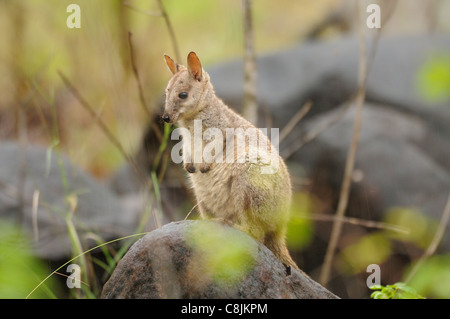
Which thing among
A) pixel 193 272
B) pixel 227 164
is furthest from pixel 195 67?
pixel 193 272

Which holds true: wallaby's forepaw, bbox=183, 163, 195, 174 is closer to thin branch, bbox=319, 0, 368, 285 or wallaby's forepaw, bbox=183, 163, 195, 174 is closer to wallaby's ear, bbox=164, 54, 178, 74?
wallaby's ear, bbox=164, 54, 178, 74

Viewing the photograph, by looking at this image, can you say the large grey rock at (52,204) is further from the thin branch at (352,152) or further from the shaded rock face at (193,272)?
the shaded rock face at (193,272)

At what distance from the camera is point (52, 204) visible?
8734mm

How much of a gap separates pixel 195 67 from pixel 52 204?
506 cm

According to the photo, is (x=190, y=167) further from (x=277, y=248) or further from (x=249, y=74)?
(x=249, y=74)

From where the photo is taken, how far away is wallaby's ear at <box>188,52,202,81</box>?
447 cm

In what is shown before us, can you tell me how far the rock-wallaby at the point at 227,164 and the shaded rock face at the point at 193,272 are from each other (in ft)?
1.72

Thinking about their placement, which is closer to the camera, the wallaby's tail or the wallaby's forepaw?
the wallaby's tail

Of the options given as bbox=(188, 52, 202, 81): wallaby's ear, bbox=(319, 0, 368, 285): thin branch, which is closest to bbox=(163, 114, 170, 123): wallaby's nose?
bbox=(188, 52, 202, 81): wallaby's ear

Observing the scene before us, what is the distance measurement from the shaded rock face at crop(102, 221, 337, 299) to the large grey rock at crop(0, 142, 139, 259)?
11.7 ft

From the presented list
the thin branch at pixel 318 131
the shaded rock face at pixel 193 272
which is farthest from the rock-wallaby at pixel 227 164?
the thin branch at pixel 318 131
